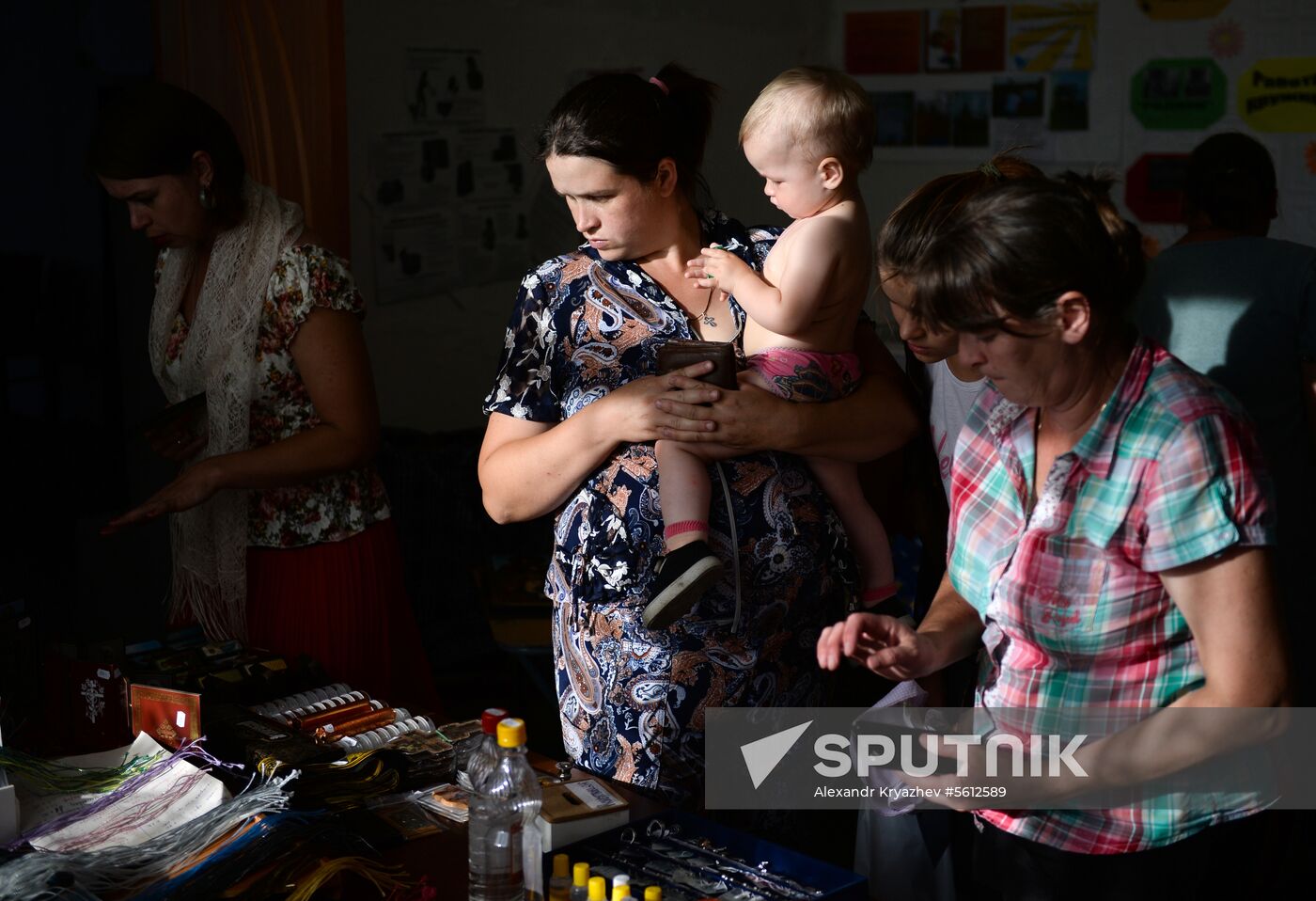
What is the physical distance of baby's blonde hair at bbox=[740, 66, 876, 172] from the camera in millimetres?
2180

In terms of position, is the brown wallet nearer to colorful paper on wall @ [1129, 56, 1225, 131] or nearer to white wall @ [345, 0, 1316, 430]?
white wall @ [345, 0, 1316, 430]

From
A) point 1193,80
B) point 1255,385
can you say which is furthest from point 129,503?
point 1193,80

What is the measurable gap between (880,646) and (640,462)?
1.86 ft

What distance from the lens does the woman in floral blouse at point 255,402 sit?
2682 millimetres

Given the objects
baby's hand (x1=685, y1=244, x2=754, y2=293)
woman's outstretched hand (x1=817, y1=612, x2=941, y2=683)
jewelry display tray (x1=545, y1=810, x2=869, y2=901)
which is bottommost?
jewelry display tray (x1=545, y1=810, x2=869, y2=901)

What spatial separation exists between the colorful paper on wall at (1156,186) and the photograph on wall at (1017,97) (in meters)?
0.51

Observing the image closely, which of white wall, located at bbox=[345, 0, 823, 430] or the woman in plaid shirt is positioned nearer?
the woman in plaid shirt

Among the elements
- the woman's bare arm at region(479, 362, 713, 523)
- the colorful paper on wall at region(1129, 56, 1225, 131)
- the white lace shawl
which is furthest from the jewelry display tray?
the colorful paper on wall at region(1129, 56, 1225, 131)

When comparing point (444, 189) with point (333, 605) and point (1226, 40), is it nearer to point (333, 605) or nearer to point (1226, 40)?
point (333, 605)

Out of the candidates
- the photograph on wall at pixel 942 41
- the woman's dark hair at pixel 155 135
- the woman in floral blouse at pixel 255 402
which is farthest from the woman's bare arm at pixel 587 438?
the photograph on wall at pixel 942 41

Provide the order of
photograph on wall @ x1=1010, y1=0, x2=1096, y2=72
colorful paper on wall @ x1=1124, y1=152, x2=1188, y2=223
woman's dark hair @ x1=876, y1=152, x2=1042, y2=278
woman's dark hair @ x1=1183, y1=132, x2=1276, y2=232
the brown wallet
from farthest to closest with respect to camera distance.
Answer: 1. photograph on wall @ x1=1010, y1=0, x2=1096, y2=72
2. colorful paper on wall @ x1=1124, y1=152, x2=1188, y2=223
3. woman's dark hair @ x1=1183, y1=132, x2=1276, y2=232
4. the brown wallet
5. woman's dark hair @ x1=876, y1=152, x2=1042, y2=278

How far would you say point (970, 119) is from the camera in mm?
5727

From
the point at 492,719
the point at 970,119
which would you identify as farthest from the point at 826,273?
the point at 970,119

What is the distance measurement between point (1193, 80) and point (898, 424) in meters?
3.76
